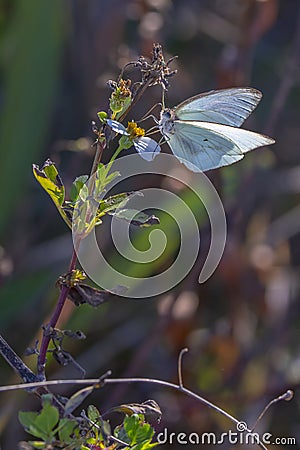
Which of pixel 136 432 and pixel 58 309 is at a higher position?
pixel 58 309

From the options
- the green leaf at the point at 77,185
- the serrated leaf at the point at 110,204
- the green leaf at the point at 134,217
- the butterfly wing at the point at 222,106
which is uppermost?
the butterfly wing at the point at 222,106

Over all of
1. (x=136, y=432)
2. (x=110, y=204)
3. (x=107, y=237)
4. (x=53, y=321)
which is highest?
(x=110, y=204)

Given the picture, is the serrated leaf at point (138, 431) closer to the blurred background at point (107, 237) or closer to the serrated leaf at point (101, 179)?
the serrated leaf at point (101, 179)

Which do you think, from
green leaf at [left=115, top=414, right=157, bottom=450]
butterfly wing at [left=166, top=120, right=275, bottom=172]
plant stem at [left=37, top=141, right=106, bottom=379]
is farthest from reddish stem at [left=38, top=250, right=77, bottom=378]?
butterfly wing at [left=166, top=120, right=275, bottom=172]

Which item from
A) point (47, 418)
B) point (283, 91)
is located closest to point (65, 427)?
point (47, 418)

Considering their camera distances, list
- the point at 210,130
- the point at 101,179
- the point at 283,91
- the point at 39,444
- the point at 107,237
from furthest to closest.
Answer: the point at 107,237 → the point at 283,91 → the point at 210,130 → the point at 101,179 → the point at 39,444

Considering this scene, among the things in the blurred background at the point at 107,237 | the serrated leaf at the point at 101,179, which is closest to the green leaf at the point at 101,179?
the serrated leaf at the point at 101,179

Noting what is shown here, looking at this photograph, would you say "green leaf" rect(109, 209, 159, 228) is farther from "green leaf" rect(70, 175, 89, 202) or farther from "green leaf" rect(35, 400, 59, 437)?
"green leaf" rect(35, 400, 59, 437)

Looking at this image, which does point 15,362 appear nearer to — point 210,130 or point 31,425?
point 31,425

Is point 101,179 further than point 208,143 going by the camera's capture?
No
